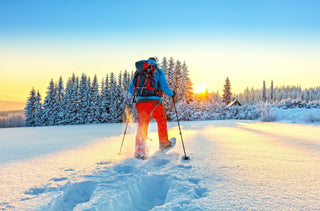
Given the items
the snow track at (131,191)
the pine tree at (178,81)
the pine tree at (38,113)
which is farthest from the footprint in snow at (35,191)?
the pine tree at (38,113)

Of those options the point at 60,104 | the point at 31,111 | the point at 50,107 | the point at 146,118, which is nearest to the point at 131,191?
the point at 146,118

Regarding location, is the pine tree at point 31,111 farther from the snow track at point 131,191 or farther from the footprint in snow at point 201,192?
the footprint in snow at point 201,192

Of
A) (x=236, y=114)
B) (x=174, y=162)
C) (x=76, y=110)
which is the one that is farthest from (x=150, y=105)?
(x=76, y=110)

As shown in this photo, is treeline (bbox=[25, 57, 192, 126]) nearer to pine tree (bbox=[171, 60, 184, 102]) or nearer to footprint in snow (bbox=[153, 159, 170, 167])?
pine tree (bbox=[171, 60, 184, 102])

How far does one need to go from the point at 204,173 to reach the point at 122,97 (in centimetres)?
2984

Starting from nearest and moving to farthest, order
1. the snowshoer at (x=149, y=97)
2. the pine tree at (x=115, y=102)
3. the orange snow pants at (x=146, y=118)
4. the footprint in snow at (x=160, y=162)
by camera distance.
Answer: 1. the footprint in snow at (x=160, y=162)
2. the orange snow pants at (x=146, y=118)
3. the snowshoer at (x=149, y=97)
4. the pine tree at (x=115, y=102)

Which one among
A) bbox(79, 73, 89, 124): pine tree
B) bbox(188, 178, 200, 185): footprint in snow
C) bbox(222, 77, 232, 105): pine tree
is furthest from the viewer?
bbox(222, 77, 232, 105): pine tree

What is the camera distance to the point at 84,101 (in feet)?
98.2

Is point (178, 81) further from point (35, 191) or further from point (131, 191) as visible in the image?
point (35, 191)

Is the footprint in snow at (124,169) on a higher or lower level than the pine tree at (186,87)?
lower

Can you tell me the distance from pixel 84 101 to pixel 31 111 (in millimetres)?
10033

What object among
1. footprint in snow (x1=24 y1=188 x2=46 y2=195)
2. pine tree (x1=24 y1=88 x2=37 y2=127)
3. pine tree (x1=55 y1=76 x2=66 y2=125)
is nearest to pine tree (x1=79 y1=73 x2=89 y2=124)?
pine tree (x1=55 y1=76 x2=66 y2=125)

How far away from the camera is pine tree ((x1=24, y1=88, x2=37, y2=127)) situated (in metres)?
30.6

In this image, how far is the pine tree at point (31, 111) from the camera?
100ft
